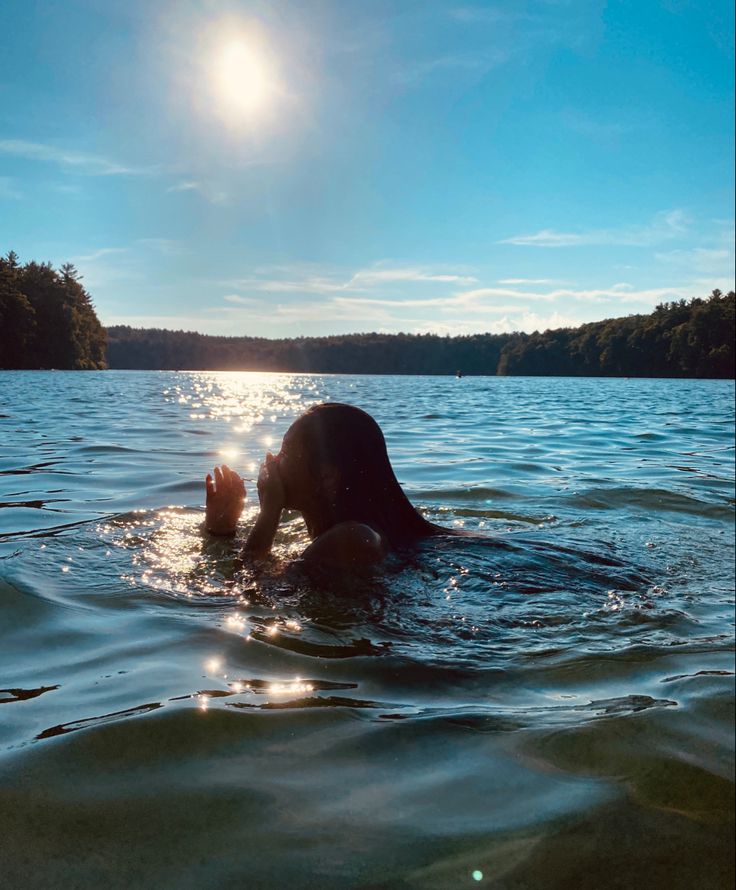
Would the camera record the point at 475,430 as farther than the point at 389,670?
Yes

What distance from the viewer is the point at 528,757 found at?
7.50 ft

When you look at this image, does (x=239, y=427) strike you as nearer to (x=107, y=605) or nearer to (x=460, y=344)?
(x=107, y=605)

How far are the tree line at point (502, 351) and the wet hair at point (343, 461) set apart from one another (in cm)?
8171

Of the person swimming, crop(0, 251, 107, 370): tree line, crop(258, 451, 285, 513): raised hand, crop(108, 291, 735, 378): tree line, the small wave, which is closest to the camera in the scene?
the person swimming

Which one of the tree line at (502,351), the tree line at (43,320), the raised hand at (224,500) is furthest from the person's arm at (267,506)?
the tree line at (502,351)

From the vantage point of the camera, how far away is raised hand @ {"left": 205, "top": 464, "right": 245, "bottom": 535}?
493cm

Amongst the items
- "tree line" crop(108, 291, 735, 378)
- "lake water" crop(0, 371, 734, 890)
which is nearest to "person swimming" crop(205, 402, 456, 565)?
"lake water" crop(0, 371, 734, 890)

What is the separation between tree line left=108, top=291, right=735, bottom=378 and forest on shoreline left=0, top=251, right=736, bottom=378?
0.53 feet

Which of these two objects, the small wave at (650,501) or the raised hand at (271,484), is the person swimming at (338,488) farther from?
the small wave at (650,501)

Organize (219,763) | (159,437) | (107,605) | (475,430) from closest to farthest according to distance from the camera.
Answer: (219,763) < (107,605) < (159,437) < (475,430)

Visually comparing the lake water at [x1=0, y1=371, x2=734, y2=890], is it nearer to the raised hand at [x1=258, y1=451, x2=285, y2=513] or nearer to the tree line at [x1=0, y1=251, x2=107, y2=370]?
the raised hand at [x1=258, y1=451, x2=285, y2=513]

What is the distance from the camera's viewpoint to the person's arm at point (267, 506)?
4.21 metres

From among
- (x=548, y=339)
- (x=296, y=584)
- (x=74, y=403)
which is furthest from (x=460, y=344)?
(x=296, y=584)

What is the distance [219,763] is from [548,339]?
117687 mm
